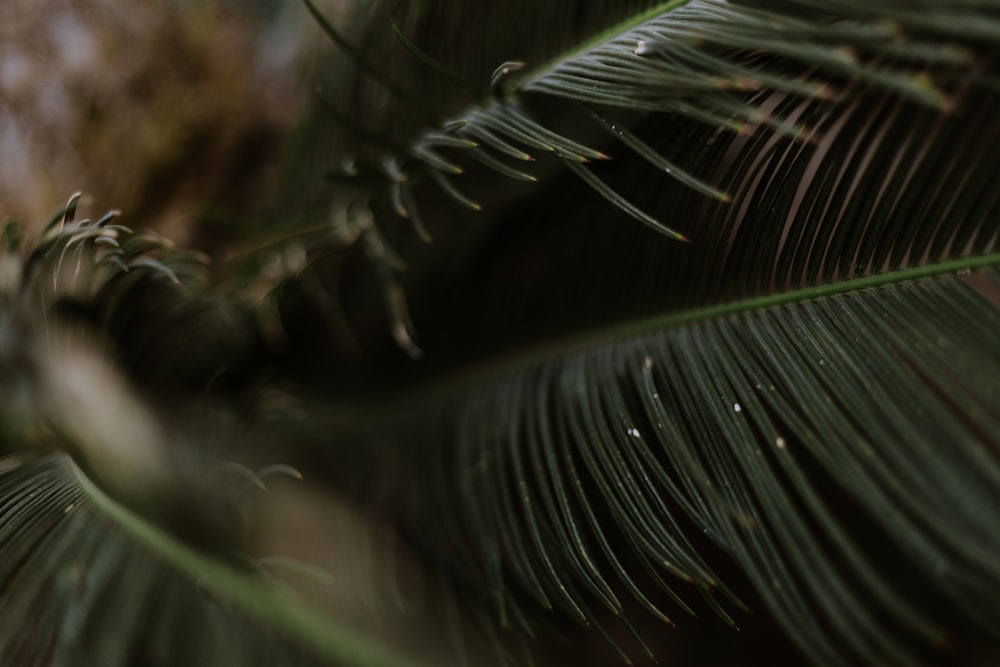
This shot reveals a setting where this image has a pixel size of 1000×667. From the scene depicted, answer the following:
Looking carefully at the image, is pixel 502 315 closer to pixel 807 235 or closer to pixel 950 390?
pixel 807 235

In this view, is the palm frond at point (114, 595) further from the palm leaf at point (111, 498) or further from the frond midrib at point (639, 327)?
the frond midrib at point (639, 327)

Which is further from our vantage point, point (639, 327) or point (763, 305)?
point (639, 327)

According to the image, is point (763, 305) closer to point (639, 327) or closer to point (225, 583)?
point (639, 327)

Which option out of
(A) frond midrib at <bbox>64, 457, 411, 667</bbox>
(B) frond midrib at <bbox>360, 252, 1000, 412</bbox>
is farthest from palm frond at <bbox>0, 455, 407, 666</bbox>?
(B) frond midrib at <bbox>360, 252, 1000, 412</bbox>

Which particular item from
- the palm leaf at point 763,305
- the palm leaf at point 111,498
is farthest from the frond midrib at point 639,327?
→ the palm leaf at point 111,498

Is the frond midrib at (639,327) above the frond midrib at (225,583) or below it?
above

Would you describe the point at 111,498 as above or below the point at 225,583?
above

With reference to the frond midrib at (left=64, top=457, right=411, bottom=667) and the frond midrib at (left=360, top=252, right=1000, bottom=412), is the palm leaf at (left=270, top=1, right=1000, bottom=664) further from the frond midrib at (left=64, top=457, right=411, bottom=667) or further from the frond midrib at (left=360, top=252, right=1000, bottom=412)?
the frond midrib at (left=64, top=457, right=411, bottom=667)

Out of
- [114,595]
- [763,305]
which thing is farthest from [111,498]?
[763,305]

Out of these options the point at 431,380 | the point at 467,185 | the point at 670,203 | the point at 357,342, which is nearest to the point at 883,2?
the point at 670,203
